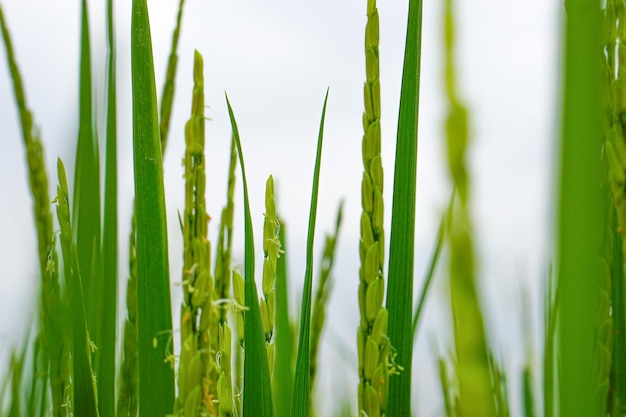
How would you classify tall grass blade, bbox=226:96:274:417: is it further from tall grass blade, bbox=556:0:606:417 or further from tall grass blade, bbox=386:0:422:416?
tall grass blade, bbox=556:0:606:417

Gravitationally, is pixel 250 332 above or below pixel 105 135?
below

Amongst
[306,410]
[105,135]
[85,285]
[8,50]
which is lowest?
[306,410]

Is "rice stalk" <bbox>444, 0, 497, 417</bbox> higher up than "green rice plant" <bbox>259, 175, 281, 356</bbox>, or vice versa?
"green rice plant" <bbox>259, 175, 281, 356</bbox>

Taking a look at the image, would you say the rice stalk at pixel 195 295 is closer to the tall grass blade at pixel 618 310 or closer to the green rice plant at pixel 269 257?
the green rice plant at pixel 269 257

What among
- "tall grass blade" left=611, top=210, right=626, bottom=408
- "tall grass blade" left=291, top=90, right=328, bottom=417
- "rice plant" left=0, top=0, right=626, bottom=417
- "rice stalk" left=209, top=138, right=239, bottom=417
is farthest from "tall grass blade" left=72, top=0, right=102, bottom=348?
"tall grass blade" left=611, top=210, right=626, bottom=408

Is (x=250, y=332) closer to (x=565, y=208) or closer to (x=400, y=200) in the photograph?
(x=400, y=200)

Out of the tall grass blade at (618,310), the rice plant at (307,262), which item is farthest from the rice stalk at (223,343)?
the tall grass blade at (618,310)

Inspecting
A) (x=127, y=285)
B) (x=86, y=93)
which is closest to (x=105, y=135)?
(x=86, y=93)

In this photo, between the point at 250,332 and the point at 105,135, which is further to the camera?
the point at 105,135
